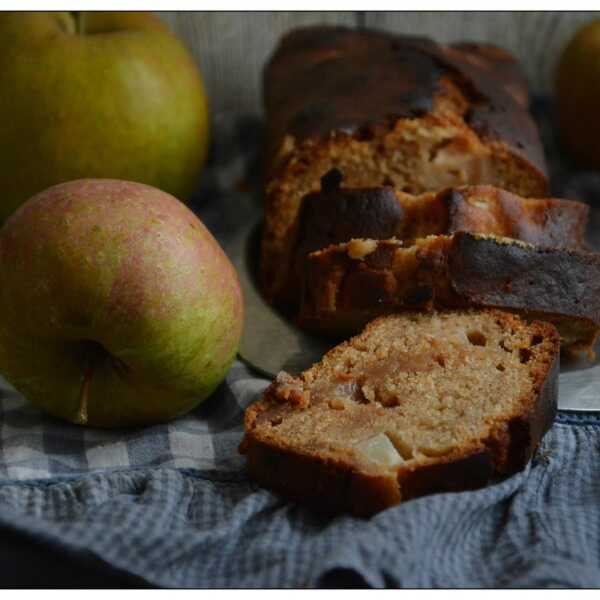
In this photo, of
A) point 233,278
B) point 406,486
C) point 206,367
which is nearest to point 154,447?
point 206,367

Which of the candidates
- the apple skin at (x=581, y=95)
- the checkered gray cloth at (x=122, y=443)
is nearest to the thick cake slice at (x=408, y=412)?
the checkered gray cloth at (x=122, y=443)

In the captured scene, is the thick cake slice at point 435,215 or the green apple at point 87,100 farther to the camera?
the green apple at point 87,100

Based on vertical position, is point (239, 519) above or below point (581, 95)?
below

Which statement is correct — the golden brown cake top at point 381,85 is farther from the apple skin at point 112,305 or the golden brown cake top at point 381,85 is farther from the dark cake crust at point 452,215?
the apple skin at point 112,305

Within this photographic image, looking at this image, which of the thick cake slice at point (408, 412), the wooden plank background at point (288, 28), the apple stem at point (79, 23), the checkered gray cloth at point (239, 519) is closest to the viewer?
the checkered gray cloth at point (239, 519)

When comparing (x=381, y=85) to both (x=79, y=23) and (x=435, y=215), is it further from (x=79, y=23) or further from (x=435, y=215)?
(x=79, y=23)

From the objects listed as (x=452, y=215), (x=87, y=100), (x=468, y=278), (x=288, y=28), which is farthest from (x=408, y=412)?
(x=288, y=28)
